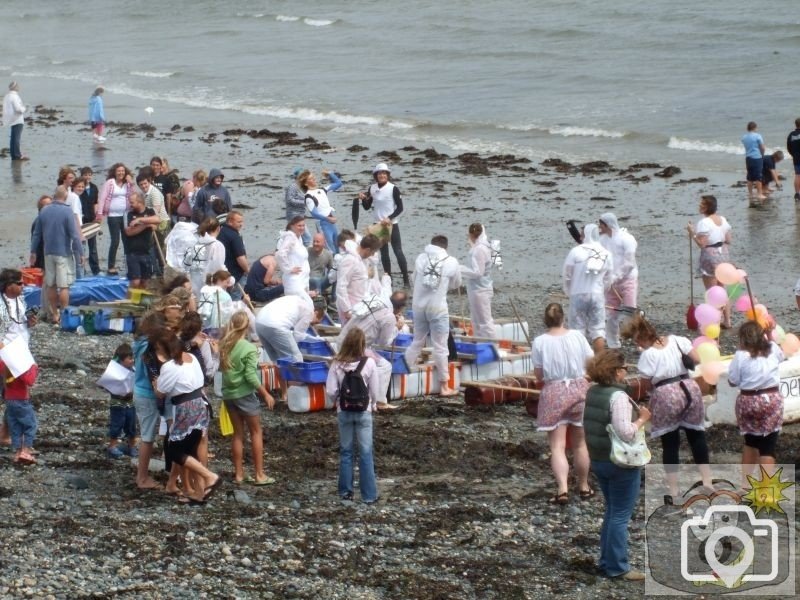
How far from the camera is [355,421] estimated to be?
398 inches

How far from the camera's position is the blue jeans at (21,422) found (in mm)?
10680

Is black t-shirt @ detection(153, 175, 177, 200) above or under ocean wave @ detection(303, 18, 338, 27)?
under

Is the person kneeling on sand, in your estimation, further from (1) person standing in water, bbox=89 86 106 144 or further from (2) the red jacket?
(1) person standing in water, bbox=89 86 106 144

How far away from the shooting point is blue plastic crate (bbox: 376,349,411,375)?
43.3ft

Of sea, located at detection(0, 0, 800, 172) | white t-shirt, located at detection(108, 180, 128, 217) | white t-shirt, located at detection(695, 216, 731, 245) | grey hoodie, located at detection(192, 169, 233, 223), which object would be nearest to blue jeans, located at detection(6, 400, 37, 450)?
grey hoodie, located at detection(192, 169, 233, 223)

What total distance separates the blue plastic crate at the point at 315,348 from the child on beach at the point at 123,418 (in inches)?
115

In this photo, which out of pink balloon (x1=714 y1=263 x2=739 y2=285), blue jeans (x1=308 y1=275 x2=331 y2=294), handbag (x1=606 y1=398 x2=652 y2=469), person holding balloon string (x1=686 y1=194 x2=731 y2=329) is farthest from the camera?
person holding balloon string (x1=686 y1=194 x2=731 y2=329)

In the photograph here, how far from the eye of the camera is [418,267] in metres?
13.2

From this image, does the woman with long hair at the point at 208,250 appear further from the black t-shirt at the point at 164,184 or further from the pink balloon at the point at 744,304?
the pink balloon at the point at 744,304

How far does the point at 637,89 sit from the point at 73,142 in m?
17.8

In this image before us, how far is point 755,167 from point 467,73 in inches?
922

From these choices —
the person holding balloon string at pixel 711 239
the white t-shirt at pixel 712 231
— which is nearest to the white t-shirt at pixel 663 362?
the person holding balloon string at pixel 711 239

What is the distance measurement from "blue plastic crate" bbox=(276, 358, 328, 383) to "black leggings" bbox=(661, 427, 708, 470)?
3.74 meters

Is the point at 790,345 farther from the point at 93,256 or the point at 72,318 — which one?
the point at 93,256
